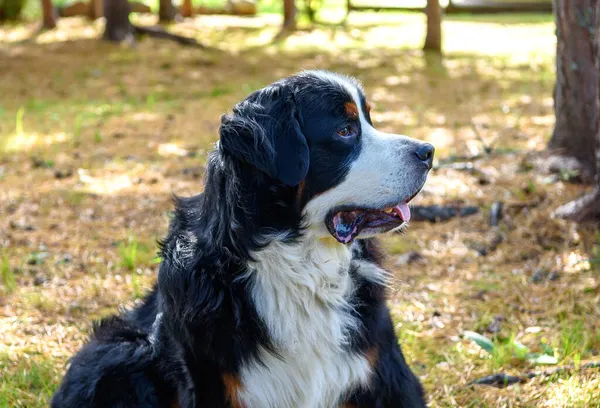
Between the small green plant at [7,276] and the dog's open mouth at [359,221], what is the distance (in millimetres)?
2584

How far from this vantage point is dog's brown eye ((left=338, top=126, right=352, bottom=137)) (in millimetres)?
2963

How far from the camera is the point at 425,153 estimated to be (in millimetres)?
2973

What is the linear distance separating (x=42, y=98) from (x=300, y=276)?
860 centimetres

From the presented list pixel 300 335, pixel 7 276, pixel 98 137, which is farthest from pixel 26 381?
pixel 98 137

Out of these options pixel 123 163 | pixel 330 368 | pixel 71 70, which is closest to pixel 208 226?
pixel 330 368

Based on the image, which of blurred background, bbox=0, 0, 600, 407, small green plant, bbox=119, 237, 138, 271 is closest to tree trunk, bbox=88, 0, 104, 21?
blurred background, bbox=0, 0, 600, 407

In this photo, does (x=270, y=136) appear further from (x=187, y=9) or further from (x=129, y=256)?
(x=187, y=9)

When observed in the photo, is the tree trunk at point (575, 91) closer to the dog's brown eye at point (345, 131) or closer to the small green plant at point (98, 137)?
Answer: the dog's brown eye at point (345, 131)

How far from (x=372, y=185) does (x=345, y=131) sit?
0.81ft

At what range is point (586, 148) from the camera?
5.71 meters

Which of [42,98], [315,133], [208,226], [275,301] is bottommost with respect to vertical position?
[42,98]

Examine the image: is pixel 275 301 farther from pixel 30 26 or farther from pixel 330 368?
pixel 30 26

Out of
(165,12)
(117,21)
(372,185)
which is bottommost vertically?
(165,12)

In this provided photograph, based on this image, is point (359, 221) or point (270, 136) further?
point (359, 221)
